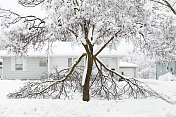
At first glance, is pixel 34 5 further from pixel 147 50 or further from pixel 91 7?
pixel 147 50

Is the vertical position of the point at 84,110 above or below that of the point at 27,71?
below

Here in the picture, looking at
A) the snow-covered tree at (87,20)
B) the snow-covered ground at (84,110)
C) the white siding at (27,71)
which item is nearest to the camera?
the snow-covered ground at (84,110)

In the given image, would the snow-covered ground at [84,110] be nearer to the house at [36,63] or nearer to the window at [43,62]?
the house at [36,63]

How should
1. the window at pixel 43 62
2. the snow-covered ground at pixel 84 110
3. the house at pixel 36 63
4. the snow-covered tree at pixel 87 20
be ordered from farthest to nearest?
the window at pixel 43 62, the house at pixel 36 63, the snow-covered tree at pixel 87 20, the snow-covered ground at pixel 84 110

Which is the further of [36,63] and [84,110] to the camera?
[36,63]

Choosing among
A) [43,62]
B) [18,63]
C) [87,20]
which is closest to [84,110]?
[87,20]

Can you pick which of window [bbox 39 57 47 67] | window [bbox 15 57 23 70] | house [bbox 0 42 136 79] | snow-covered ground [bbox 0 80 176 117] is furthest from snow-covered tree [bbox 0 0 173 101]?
window [bbox 15 57 23 70]

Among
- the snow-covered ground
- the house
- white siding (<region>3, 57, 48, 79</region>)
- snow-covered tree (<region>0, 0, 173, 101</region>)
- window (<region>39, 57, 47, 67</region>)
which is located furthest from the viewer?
window (<region>39, 57, 47, 67</region>)

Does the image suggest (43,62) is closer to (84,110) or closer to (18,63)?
(18,63)

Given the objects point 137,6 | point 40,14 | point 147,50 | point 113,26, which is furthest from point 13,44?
point 147,50

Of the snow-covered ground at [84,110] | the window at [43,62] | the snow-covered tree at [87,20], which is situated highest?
the snow-covered tree at [87,20]

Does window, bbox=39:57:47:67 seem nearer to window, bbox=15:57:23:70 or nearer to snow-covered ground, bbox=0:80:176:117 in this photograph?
window, bbox=15:57:23:70

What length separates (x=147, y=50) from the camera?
28.9ft

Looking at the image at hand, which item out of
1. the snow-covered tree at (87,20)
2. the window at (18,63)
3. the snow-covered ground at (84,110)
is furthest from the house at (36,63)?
the snow-covered ground at (84,110)
